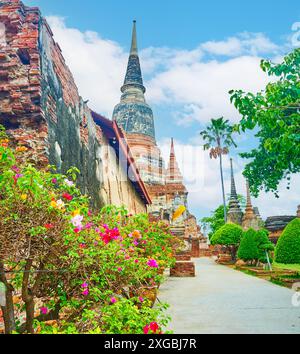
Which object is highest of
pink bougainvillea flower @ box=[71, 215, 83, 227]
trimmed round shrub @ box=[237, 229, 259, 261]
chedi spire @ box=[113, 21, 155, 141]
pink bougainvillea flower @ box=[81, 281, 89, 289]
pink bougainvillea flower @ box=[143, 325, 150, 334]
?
chedi spire @ box=[113, 21, 155, 141]

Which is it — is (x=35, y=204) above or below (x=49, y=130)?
below

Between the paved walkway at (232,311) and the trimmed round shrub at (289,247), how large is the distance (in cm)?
184

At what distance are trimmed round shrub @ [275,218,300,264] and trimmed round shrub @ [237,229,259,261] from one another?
406 cm

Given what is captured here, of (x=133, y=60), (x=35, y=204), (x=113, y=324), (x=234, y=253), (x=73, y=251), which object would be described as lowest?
(x=234, y=253)

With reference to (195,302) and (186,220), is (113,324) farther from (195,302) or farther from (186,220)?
(186,220)

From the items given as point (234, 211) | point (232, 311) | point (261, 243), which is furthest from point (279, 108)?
point (234, 211)

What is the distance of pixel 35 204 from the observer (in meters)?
2.22

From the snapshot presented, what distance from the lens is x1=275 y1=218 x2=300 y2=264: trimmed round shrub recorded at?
28.8 feet

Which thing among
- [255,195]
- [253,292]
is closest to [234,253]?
[255,195]

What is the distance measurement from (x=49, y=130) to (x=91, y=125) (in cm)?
289

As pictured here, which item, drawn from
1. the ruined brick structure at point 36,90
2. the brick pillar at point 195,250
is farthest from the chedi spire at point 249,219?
the ruined brick structure at point 36,90

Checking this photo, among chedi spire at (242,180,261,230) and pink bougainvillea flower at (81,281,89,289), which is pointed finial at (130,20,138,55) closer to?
chedi spire at (242,180,261,230)

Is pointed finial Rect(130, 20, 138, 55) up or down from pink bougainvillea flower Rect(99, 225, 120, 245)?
up

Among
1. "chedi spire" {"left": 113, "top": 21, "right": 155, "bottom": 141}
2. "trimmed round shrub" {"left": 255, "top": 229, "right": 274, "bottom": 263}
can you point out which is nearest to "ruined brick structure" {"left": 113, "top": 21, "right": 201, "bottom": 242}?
"chedi spire" {"left": 113, "top": 21, "right": 155, "bottom": 141}
